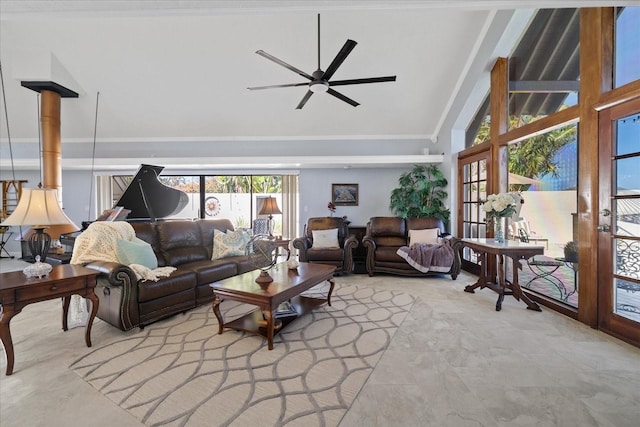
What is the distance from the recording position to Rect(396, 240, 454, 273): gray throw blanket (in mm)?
4656

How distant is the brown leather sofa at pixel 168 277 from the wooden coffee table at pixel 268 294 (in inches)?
22.8

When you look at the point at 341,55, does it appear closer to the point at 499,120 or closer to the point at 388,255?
the point at 499,120

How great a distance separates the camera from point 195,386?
1.97m

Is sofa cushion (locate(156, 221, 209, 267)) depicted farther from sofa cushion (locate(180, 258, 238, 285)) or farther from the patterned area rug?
the patterned area rug

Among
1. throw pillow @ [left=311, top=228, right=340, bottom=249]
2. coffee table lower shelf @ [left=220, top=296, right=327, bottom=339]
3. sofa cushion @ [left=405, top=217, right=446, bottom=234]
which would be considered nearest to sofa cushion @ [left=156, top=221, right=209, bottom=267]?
coffee table lower shelf @ [left=220, top=296, right=327, bottom=339]

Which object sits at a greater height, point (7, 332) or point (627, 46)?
point (627, 46)

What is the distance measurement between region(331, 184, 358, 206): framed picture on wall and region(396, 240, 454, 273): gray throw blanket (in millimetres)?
2418

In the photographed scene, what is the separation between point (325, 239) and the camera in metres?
5.32

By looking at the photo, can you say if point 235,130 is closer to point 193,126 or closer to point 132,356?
point 193,126

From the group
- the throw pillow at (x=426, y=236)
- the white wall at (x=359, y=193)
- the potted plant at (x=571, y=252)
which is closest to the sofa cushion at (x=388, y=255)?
the throw pillow at (x=426, y=236)

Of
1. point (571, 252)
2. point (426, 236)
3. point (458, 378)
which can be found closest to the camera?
point (458, 378)

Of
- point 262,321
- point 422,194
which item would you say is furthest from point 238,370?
point 422,194

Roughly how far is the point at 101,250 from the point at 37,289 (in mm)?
859

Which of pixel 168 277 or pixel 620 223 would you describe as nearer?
pixel 620 223
